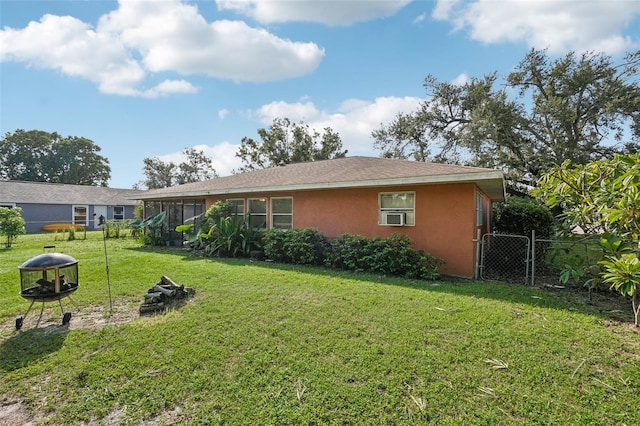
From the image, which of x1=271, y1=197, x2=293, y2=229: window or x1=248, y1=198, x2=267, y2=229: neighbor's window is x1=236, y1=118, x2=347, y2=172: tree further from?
x1=271, y1=197, x2=293, y2=229: window

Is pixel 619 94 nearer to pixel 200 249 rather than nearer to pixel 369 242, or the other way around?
pixel 369 242

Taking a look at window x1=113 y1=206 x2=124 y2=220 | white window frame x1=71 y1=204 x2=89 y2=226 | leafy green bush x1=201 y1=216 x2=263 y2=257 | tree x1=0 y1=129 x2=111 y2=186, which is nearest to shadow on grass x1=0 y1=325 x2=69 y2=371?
leafy green bush x1=201 y1=216 x2=263 y2=257

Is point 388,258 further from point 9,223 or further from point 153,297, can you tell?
point 9,223

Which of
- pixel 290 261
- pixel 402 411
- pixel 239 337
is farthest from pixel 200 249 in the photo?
pixel 402 411

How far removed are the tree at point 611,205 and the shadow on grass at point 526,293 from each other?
497mm

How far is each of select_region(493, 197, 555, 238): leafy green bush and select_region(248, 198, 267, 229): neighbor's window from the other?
8.46 m

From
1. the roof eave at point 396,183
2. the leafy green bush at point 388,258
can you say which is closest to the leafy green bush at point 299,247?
the leafy green bush at point 388,258

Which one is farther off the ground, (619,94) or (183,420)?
(619,94)

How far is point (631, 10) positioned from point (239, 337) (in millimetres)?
15269

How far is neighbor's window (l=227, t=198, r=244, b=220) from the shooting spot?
36.5 feet

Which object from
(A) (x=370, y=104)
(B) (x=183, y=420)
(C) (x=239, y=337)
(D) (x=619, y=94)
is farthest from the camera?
(A) (x=370, y=104)

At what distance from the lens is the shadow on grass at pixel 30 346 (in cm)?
316

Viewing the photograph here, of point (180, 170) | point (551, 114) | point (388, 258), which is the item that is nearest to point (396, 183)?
point (388, 258)

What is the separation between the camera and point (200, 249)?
10.9 m
